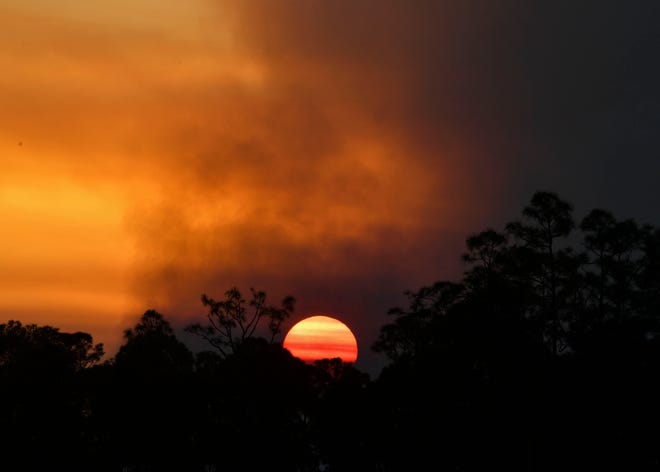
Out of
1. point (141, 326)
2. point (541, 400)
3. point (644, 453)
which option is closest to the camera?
point (644, 453)

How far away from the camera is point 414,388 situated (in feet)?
247

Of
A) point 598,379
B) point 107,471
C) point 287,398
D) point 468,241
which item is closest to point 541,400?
point 598,379

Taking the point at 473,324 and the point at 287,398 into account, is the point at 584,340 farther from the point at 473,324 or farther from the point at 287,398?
the point at 287,398

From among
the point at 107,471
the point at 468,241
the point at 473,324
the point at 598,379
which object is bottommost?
the point at 107,471

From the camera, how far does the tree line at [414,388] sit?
63.8 metres

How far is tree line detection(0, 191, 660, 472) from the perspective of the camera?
63.8 metres

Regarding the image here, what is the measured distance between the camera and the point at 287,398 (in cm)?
9394

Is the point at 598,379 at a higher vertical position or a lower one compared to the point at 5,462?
higher

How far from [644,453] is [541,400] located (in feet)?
25.2

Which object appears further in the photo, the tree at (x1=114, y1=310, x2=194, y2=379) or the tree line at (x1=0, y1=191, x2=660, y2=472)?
the tree at (x1=114, y1=310, x2=194, y2=379)

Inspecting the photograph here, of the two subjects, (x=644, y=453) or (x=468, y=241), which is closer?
(x=644, y=453)

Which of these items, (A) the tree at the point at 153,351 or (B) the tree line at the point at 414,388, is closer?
(B) the tree line at the point at 414,388

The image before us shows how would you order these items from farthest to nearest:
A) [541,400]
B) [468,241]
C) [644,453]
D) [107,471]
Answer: [107,471], [468,241], [541,400], [644,453]

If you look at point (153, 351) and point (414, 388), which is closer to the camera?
point (414, 388)
